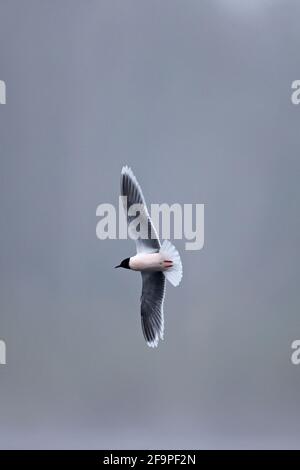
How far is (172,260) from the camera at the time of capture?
258cm

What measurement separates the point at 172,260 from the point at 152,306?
0.23m

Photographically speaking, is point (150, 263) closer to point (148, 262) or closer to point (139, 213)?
point (148, 262)

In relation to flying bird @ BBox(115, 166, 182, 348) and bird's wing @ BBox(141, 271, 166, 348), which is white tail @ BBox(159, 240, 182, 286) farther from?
bird's wing @ BBox(141, 271, 166, 348)

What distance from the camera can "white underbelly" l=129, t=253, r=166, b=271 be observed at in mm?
2582

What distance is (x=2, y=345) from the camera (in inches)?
133

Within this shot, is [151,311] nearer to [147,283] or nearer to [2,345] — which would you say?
[147,283]

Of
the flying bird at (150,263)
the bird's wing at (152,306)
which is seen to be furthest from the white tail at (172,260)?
the bird's wing at (152,306)

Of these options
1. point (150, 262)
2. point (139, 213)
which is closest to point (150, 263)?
point (150, 262)

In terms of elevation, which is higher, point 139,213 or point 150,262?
point 139,213

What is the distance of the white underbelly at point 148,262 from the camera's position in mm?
2582

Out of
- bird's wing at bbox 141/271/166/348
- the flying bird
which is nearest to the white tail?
the flying bird
